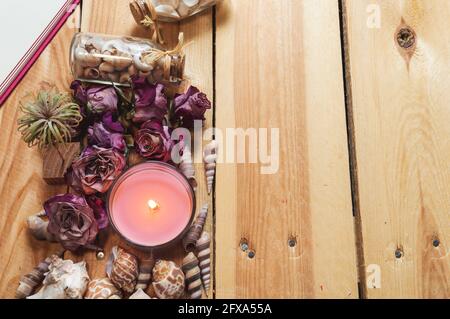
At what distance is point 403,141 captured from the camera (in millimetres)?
890

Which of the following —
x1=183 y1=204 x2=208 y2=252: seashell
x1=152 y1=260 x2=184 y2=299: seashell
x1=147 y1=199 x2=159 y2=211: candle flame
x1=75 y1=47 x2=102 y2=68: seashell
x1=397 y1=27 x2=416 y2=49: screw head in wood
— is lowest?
x1=152 y1=260 x2=184 y2=299: seashell

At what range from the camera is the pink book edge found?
0.89m

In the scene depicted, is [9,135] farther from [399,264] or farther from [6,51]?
[399,264]

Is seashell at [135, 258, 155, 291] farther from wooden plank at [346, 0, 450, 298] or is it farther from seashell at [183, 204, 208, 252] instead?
wooden plank at [346, 0, 450, 298]

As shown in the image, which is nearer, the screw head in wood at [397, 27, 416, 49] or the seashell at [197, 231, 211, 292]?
the seashell at [197, 231, 211, 292]

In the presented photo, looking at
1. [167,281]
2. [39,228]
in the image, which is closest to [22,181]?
[39,228]

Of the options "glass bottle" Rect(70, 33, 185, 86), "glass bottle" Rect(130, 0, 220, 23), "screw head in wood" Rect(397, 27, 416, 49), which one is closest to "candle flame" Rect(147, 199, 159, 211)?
"glass bottle" Rect(70, 33, 185, 86)

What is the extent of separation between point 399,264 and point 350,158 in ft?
0.66

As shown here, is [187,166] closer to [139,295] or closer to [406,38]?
[139,295]

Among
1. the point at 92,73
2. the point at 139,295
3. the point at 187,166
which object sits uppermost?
the point at 92,73

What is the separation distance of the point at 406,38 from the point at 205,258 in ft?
1.82

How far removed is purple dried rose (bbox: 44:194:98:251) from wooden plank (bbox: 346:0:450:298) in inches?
18.5

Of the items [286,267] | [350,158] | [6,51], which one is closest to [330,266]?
[286,267]

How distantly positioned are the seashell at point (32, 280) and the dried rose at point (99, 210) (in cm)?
10
